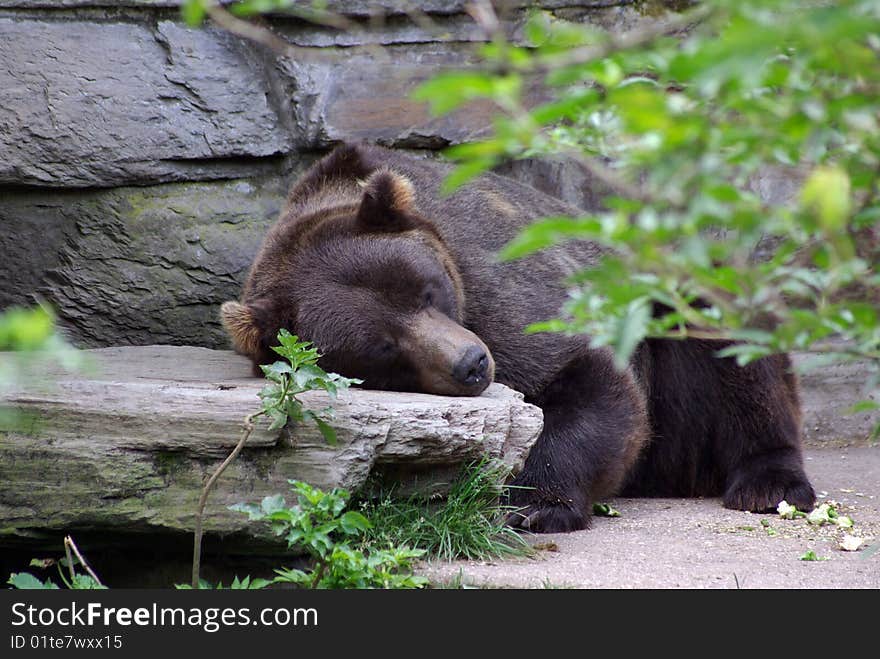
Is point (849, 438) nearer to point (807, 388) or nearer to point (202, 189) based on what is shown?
point (807, 388)

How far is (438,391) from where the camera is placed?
14.8 ft

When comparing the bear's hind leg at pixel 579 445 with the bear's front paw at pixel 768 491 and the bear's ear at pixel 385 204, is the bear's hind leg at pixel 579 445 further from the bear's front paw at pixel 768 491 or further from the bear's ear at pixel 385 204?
the bear's ear at pixel 385 204

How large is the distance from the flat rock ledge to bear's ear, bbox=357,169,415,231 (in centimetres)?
103

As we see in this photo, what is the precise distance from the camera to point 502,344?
504 cm

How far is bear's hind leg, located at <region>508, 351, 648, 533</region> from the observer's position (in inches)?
185

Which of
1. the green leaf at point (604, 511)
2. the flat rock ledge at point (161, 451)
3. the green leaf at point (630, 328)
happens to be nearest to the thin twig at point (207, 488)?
the flat rock ledge at point (161, 451)

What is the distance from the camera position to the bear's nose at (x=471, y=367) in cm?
439

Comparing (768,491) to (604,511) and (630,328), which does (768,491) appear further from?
(630,328)

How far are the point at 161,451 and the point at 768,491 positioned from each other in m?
2.93

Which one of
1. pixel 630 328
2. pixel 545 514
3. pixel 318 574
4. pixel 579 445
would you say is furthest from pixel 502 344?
pixel 630 328

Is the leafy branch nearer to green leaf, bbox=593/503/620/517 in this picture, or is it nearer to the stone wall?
green leaf, bbox=593/503/620/517

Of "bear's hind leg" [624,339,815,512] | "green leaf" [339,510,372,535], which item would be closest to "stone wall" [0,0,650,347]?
"bear's hind leg" [624,339,815,512]

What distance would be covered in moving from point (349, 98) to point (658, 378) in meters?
2.30

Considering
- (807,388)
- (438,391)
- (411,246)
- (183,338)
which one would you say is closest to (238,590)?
(438,391)
